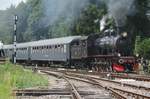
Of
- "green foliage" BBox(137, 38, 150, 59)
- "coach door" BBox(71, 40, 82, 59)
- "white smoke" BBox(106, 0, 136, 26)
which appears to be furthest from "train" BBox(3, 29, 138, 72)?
"green foliage" BBox(137, 38, 150, 59)

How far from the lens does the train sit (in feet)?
97.1

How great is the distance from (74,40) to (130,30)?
5.45m

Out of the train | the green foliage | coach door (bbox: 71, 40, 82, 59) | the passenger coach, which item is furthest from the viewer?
the passenger coach

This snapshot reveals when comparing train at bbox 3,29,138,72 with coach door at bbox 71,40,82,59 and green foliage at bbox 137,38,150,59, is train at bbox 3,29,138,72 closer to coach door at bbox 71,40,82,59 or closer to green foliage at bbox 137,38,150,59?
coach door at bbox 71,40,82,59

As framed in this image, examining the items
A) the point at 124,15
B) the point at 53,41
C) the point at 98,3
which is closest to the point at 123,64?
the point at 124,15

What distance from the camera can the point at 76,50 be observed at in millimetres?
35375

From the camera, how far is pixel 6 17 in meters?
108

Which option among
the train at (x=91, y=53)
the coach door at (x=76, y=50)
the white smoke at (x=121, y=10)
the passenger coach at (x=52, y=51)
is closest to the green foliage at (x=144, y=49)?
the train at (x=91, y=53)

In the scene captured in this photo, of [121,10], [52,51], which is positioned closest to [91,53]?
[121,10]

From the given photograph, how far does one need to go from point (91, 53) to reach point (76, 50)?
238cm

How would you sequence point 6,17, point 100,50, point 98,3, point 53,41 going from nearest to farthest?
point 100,50 < point 53,41 < point 98,3 < point 6,17

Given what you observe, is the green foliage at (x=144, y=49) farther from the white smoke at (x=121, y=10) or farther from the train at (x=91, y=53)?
the white smoke at (x=121, y=10)

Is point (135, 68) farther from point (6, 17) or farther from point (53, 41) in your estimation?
point (6, 17)

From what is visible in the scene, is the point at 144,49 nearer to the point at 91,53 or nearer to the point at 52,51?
the point at 91,53
